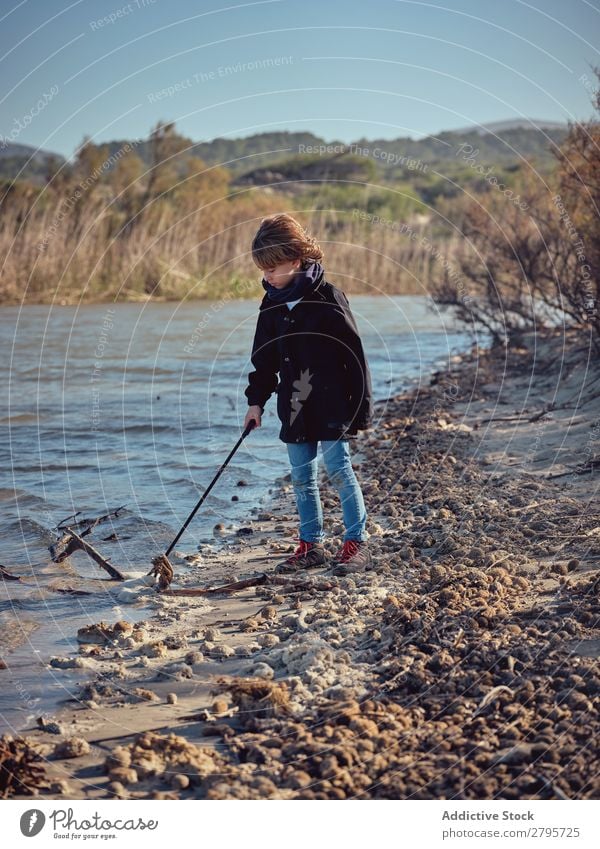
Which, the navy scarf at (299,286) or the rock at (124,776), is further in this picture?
the navy scarf at (299,286)

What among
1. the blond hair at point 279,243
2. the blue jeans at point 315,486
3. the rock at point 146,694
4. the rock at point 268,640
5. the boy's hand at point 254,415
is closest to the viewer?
the rock at point 146,694

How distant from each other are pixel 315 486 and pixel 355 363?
35.0 inches

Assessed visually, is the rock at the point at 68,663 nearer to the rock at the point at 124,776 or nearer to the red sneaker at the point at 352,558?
the rock at the point at 124,776

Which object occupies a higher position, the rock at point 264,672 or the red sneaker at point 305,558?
the red sneaker at point 305,558

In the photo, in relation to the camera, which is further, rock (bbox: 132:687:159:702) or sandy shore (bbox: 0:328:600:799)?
rock (bbox: 132:687:159:702)

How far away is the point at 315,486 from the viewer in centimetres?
662

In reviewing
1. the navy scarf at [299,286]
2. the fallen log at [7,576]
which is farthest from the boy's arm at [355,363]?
the fallen log at [7,576]

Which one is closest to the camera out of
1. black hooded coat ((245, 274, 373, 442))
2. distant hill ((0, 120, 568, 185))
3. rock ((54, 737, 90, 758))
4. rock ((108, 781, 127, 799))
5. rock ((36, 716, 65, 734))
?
rock ((108, 781, 127, 799))

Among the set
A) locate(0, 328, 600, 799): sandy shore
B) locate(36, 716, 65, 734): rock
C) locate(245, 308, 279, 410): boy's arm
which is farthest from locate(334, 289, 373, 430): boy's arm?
locate(36, 716, 65, 734): rock

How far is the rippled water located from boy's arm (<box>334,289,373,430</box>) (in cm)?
188

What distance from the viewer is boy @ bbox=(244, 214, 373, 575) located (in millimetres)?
6199

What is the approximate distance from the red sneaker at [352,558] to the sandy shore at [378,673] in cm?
10

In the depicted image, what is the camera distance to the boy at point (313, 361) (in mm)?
6199

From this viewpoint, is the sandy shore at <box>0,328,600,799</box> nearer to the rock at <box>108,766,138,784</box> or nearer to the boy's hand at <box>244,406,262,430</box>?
the rock at <box>108,766,138,784</box>
